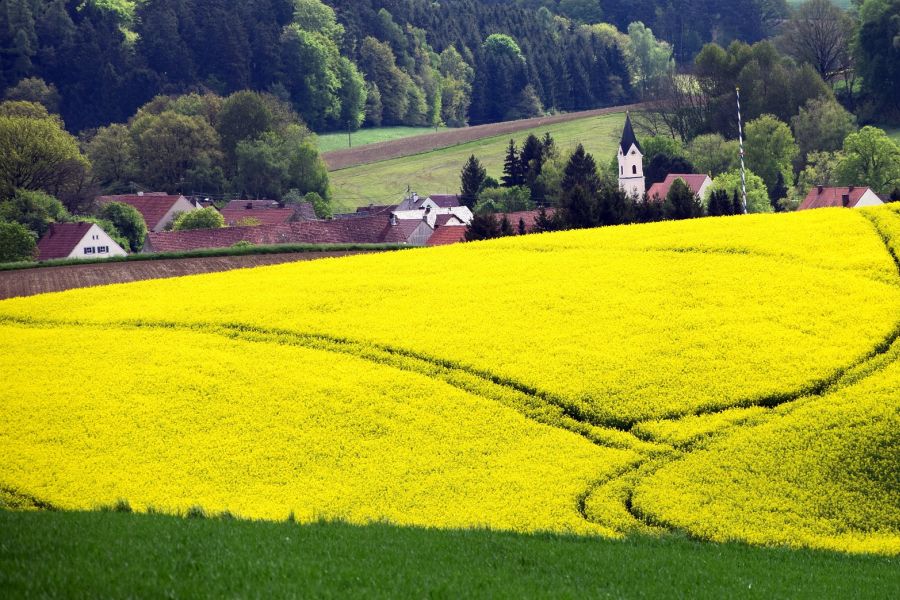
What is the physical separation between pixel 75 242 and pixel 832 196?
54244 millimetres

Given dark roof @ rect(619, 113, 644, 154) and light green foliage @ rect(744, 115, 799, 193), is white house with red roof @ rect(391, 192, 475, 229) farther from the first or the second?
light green foliage @ rect(744, 115, 799, 193)

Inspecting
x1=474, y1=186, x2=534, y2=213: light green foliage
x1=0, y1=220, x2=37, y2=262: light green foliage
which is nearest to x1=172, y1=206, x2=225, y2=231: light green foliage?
x1=0, y1=220, x2=37, y2=262: light green foliage

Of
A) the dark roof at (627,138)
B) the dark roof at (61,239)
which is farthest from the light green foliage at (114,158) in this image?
the dark roof at (627,138)

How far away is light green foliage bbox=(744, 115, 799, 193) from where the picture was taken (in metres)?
128

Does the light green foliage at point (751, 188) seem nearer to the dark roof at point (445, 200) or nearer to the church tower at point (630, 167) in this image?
the church tower at point (630, 167)

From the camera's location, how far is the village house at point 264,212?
109m

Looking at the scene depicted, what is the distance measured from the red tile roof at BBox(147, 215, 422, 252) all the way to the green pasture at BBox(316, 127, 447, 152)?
2623 inches

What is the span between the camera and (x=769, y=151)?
5094 inches

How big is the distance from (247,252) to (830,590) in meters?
38.0

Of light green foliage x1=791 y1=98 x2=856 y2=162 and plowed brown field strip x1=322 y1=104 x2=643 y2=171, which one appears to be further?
plowed brown field strip x1=322 y1=104 x2=643 y2=171

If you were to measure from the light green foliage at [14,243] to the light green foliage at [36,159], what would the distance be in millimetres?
26244

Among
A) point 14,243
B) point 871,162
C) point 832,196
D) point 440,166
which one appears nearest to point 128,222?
point 14,243

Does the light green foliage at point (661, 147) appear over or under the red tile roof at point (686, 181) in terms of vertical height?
over

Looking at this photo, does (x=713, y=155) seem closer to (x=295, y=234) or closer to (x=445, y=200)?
(x=445, y=200)
